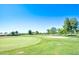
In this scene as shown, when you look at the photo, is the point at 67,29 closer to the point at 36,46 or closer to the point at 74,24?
the point at 74,24

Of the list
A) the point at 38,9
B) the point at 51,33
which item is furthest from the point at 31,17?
the point at 51,33

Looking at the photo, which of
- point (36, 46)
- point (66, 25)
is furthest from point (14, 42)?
point (66, 25)

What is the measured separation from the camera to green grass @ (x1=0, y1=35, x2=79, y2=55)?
2426mm

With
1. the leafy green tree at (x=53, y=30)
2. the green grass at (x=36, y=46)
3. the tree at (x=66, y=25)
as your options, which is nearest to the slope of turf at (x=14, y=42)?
the green grass at (x=36, y=46)

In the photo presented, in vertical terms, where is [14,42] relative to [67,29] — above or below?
below

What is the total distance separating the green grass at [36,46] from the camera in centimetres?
243

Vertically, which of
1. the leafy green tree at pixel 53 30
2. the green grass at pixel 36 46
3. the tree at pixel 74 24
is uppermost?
the tree at pixel 74 24

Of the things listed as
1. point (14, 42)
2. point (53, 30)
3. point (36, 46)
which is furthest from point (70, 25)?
point (14, 42)

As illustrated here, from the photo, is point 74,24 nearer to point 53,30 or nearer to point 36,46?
point 53,30

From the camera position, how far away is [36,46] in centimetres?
246

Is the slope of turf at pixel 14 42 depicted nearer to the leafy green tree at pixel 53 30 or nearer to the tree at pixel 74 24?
the leafy green tree at pixel 53 30

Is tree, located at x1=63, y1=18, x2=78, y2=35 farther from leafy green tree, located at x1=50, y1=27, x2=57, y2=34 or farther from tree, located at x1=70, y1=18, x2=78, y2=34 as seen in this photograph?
leafy green tree, located at x1=50, y1=27, x2=57, y2=34

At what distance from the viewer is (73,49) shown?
2.43m
